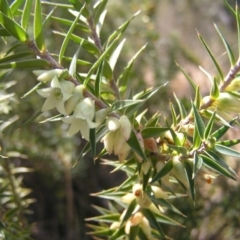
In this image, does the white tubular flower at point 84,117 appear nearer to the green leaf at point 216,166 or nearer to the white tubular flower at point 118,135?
the white tubular flower at point 118,135

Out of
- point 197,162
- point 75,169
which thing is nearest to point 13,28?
point 197,162

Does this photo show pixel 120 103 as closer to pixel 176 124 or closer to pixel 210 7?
pixel 176 124

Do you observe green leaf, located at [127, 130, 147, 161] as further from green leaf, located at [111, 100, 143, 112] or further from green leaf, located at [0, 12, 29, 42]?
green leaf, located at [0, 12, 29, 42]

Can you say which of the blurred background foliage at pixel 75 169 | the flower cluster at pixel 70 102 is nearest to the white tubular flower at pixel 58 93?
the flower cluster at pixel 70 102

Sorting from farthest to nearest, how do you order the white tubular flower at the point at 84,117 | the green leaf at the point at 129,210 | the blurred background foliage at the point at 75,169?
the blurred background foliage at the point at 75,169 < the green leaf at the point at 129,210 < the white tubular flower at the point at 84,117

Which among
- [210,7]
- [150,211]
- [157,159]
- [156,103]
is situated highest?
[157,159]

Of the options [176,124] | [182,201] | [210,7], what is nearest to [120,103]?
[176,124]

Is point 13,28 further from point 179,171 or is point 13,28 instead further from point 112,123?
point 179,171
